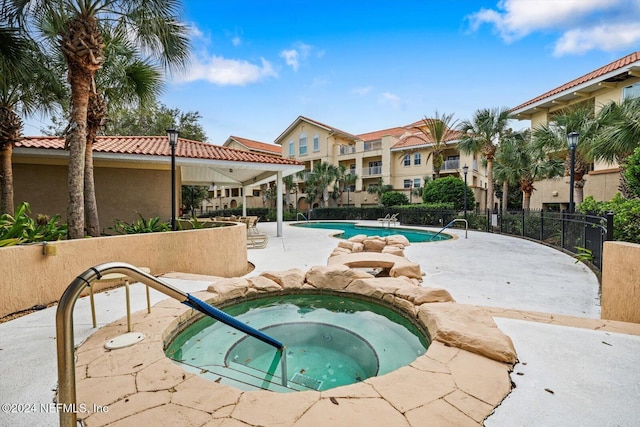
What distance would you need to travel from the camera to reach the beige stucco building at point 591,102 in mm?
13849

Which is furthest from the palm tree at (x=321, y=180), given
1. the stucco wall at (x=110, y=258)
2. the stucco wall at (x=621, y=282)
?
the stucco wall at (x=621, y=282)

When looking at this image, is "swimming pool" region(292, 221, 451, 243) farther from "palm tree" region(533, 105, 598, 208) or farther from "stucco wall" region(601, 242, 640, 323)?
"stucco wall" region(601, 242, 640, 323)

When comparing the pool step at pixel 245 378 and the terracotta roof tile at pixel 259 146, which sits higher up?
the terracotta roof tile at pixel 259 146

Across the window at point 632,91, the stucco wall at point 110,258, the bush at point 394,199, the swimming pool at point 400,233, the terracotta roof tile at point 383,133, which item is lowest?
the swimming pool at point 400,233

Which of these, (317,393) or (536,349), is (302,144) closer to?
(536,349)

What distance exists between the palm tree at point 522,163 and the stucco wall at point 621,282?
1356 cm

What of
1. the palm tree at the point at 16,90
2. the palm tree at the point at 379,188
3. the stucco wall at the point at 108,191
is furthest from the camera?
the palm tree at the point at 379,188

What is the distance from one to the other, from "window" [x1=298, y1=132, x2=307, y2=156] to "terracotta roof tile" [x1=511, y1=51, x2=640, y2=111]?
21.4 m

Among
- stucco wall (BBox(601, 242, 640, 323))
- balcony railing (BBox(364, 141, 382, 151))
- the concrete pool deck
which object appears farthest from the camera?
balcony railing (BBox(364, 141, 382, 151))

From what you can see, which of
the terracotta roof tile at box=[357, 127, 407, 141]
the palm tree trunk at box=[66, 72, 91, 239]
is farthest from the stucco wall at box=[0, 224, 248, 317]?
the terracotta roof tile at box=[357, 127, 407, 141]

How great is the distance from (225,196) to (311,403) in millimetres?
42608

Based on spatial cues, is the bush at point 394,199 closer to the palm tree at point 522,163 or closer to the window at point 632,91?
the palm tree at point 522,163

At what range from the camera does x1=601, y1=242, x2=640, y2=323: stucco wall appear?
3398 mm

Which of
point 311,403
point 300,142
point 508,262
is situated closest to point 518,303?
point 508,262
